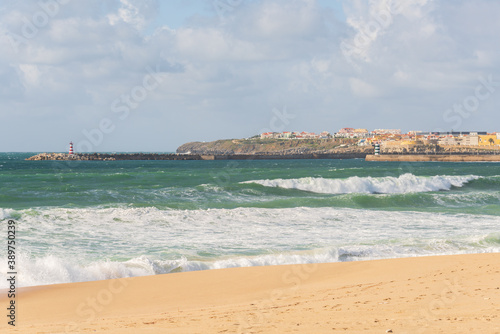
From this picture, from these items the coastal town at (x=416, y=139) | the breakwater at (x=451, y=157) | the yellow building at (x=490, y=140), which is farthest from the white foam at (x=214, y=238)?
the yellow building at (x=490, y=140)

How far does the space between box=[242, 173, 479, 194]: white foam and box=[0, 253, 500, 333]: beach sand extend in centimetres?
2019

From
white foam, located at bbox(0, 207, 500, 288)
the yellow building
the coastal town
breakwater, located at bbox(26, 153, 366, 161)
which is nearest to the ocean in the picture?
white foam, located at bbox(0, 207, 500, 288)

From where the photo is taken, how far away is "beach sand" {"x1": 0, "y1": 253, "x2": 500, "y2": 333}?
5133mm

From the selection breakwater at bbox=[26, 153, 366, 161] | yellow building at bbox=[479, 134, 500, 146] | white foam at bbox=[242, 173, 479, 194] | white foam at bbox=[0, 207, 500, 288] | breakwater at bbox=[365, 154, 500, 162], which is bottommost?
white foam at bbox=[0, 207, 500, 288]

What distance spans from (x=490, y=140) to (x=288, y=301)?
13517cm

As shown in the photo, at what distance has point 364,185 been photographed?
102 ft

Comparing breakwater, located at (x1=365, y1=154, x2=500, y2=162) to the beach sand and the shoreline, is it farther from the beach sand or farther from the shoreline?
the beach sand

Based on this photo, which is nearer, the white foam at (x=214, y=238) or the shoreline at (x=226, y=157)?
the white foam at (x=214, y=238)

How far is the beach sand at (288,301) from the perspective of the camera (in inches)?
202

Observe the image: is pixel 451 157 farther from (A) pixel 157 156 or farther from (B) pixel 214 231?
(B) pixel 214 231

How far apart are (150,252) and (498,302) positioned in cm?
708

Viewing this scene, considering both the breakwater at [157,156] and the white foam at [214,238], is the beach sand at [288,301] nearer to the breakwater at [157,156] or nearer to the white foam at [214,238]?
the white foam at [214,238]

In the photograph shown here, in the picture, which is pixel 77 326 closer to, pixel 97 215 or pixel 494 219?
pixel 97 215

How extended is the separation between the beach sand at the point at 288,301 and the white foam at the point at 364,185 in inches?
795
